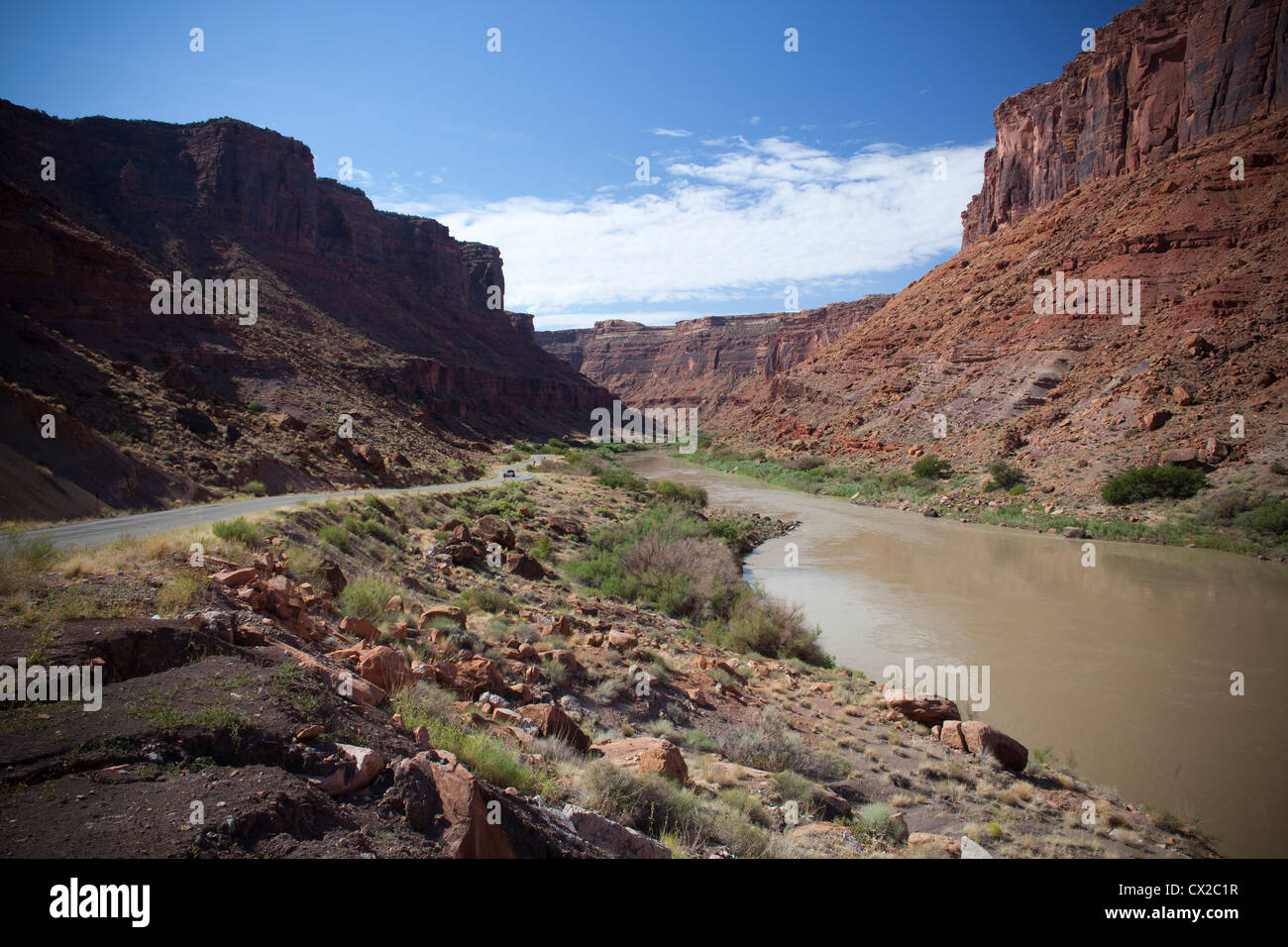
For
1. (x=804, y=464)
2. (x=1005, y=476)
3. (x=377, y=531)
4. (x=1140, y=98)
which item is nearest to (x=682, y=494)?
(x=1005, y=476)

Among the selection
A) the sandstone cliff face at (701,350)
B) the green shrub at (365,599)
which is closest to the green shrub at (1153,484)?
the green shrub at (365,599)

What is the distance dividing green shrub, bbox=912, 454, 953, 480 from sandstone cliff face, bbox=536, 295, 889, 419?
8361 cm

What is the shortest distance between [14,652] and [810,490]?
44.3 metres

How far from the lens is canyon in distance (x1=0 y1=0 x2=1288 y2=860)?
416cm

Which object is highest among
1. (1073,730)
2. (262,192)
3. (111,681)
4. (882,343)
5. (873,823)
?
(262,192)

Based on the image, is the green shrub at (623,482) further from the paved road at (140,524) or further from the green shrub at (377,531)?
the green shrub at (377,531)

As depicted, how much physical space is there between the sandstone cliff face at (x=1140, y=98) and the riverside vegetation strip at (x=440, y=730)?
178 feet

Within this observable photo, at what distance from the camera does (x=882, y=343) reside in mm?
61500

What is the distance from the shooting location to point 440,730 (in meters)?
4.96

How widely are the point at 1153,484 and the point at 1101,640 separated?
17.0 metres

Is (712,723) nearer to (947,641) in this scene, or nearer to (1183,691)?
Answer: (947,641)

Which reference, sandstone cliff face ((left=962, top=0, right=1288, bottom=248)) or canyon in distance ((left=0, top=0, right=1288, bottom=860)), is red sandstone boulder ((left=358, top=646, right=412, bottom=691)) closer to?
canyon in distance ((left=0, top=0, right=1288, bottom=860))

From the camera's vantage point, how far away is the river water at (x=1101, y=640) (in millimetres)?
9086

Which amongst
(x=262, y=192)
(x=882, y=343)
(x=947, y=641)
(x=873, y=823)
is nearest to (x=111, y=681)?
(x=873, y=823)
